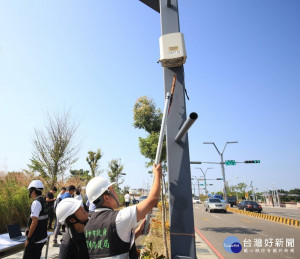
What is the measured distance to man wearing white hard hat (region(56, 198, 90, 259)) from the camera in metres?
2.47

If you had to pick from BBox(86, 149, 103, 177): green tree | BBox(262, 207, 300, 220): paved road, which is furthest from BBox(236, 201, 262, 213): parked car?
BBox(86, 149, 103, 177): green tree

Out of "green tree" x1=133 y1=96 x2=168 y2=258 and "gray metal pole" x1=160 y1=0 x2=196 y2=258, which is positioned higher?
"green tree" x1=133 y1=96 x2=168 y2=258

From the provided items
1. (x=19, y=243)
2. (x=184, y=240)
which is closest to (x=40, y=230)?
(x=19, y=243)

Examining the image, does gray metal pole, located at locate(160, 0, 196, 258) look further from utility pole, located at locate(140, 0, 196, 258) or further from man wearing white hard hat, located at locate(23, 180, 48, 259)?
man wearing white hard hat, located at locate(23, 180, 48, 259)

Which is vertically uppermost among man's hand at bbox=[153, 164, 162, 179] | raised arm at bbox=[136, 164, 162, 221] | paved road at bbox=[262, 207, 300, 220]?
man's hand at bbox=[153, 164, 162, 179]

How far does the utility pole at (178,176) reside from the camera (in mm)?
2027

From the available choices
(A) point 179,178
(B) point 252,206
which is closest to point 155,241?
(A) point 179,178

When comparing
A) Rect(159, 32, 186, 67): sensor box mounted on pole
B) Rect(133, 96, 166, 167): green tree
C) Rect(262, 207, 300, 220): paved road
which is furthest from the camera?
Rect(262, 207, 300, 220): paved road

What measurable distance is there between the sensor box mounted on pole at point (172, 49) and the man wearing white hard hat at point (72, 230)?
2.12 m

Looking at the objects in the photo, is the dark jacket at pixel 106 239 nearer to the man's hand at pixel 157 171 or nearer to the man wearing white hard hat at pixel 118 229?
the man wearing white hard hat at pixel 118 229

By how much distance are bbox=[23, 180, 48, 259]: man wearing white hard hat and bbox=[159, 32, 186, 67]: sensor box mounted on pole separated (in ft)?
11.8

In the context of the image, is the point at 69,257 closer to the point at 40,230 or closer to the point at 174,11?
the point at 40,230

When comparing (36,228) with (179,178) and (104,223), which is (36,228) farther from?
(179,178)

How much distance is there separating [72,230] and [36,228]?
6.27 feet
